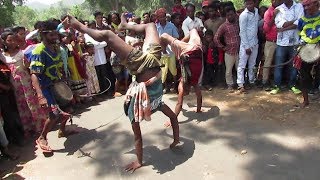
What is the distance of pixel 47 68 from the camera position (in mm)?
5059

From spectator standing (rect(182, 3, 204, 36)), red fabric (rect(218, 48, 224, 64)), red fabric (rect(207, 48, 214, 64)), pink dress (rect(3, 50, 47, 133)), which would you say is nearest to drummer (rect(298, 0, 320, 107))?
red fabric (rect(218, 48, 224, 64))

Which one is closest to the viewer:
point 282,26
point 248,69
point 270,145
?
point 270,145

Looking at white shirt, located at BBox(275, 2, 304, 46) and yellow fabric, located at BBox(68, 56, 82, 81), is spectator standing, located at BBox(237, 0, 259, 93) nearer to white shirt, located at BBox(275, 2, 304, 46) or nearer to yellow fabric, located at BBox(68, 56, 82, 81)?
white shirt, located at BBox(275, 2, 304, 46)

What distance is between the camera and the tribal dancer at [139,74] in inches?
165

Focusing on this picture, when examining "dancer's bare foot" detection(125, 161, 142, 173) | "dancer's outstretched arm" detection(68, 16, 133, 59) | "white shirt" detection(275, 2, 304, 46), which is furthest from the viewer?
"white shirt" detection(275, 2, 304, 46)

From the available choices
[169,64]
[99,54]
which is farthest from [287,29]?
[99,54]

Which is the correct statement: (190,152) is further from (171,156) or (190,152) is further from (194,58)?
(194,58)

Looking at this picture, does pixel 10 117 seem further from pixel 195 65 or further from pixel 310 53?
pixel 310 53

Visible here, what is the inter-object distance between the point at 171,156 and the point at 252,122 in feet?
5.44

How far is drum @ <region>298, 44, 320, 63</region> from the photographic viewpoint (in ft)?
18.4

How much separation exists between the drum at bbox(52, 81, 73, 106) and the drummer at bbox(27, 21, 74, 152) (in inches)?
2.4

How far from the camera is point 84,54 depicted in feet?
24.3

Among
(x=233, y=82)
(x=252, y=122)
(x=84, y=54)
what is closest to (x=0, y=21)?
(x=84, y=54)

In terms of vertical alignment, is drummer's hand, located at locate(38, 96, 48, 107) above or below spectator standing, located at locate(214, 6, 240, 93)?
below
